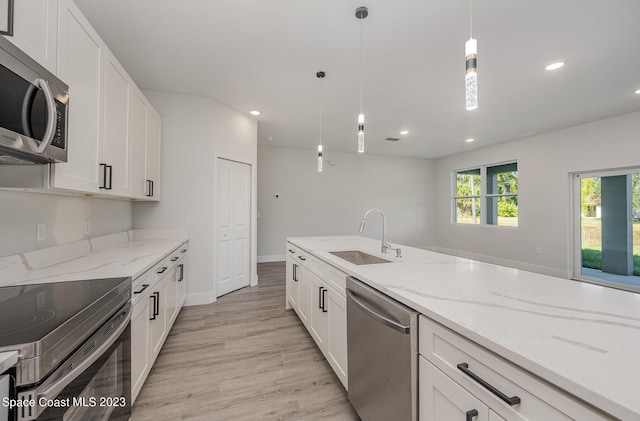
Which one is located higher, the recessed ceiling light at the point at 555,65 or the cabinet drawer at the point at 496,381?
the recessed ceiling light at the point at 555,65

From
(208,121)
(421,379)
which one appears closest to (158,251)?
(208,121)

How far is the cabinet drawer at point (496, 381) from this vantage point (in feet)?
1.96

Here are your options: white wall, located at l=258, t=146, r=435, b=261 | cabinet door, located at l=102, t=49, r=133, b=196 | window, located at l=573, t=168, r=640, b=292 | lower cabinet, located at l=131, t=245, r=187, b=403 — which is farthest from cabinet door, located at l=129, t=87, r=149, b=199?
window, located at l=573, t=168, r=640, b=292

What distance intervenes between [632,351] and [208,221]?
146 inches

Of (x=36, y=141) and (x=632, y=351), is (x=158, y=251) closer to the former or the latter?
(x=36, y=141)

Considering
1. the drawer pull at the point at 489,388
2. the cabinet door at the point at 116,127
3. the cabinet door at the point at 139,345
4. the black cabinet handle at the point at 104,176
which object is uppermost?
the cabinet door at the point at 116,127

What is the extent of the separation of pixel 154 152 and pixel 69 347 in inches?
105

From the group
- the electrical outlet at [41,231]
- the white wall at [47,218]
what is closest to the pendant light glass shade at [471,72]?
the white wall at [47,218]

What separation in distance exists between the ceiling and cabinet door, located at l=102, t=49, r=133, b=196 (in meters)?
0.50

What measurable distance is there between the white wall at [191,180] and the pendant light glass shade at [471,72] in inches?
126

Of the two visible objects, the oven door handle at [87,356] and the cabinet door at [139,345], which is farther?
the cabinet door at [139,345]

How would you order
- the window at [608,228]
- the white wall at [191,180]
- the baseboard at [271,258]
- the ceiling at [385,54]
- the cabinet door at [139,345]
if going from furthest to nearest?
the baseboard at [271,258], the window at [608,228], the white wall at [191,180], the ceiling at [385,54], the cabinet door at [139,345]

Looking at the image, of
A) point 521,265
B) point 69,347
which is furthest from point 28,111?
point 521,265

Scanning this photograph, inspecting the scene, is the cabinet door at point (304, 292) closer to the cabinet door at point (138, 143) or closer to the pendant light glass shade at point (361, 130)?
the pendant light glass shade at point (361, 130)
